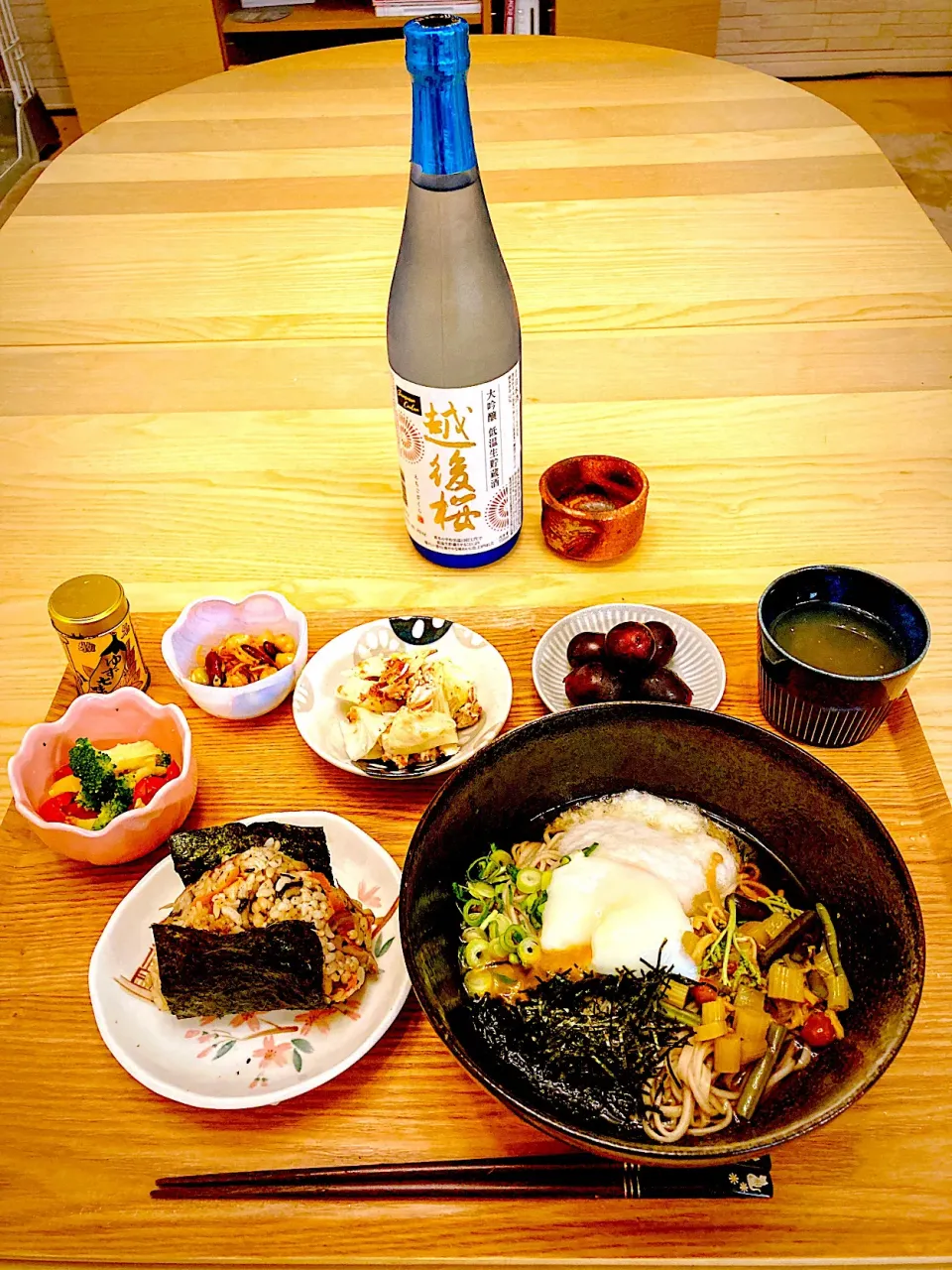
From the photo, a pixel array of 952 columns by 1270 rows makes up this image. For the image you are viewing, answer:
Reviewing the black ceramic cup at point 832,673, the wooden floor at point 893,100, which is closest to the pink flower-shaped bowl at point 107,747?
the black ceramic cup at point 832,673

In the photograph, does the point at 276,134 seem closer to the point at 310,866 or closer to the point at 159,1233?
the point at 310,866

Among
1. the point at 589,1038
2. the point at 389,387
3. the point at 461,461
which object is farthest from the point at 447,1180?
the point at 389,387

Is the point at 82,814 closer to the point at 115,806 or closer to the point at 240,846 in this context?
the point at 115,806

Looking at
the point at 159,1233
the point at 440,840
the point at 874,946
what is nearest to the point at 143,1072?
the point at 159,1233

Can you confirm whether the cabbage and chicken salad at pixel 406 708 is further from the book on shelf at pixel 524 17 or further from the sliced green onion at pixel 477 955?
the book on shelf at pixel 524 17

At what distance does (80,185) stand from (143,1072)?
2082 millimetres

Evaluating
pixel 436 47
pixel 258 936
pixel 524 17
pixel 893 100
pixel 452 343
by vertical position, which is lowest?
pixel 893 100

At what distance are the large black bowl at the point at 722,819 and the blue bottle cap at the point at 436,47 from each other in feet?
2.20

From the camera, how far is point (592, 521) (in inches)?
57.1

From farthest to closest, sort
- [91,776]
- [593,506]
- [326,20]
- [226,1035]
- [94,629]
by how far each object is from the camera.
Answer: [326,20]
[593,506]
[94,629]
[91,776]
[226,1035]

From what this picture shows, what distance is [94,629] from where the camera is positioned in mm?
1227

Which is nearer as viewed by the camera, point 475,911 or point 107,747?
point 475,911

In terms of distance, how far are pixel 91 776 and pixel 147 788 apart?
2.4 inches

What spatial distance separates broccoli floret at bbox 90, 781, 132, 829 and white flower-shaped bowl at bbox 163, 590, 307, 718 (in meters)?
0.16
